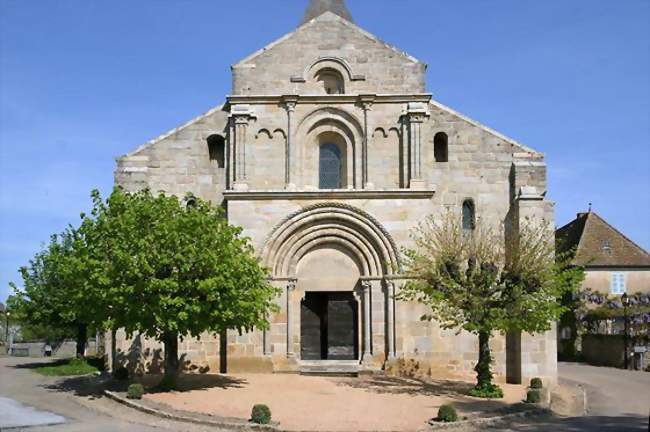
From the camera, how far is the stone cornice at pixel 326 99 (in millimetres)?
28359

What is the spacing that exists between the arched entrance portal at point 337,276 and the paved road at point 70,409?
7.58 m

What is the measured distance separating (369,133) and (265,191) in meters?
4.33

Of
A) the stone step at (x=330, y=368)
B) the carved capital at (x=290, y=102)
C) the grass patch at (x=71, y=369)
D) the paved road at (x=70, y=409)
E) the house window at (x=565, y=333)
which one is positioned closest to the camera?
the paved road at (x=70, y=409)

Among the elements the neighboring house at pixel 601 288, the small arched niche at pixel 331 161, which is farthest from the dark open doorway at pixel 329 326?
the neighboring house at pixel 601 288

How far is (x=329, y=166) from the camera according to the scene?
2920 cm

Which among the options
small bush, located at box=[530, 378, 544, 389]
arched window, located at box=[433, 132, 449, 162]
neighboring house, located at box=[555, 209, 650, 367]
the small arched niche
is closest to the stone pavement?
the small arched niche

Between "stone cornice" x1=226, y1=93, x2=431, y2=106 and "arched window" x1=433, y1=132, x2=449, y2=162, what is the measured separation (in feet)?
4.56

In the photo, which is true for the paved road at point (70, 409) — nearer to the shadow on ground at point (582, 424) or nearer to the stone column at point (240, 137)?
the shadow on ground at point (582, 424)

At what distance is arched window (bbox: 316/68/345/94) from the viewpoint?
29.0m

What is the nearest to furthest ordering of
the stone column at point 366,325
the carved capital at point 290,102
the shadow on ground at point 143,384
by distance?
the shadow on ground at point 143,384
the stone column at point 366,325
the carved capital at point 290,102

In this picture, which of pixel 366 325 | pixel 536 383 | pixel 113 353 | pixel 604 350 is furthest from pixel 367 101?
pixel 604 350

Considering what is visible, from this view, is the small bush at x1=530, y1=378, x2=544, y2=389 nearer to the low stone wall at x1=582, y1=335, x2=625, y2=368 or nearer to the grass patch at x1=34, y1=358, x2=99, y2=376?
the grass patch at x1=34, y1=358, x2=99, y2=376

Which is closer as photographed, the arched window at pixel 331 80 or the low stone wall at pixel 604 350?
the arched window at pixel 331 80

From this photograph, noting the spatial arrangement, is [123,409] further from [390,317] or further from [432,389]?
[390,317]
